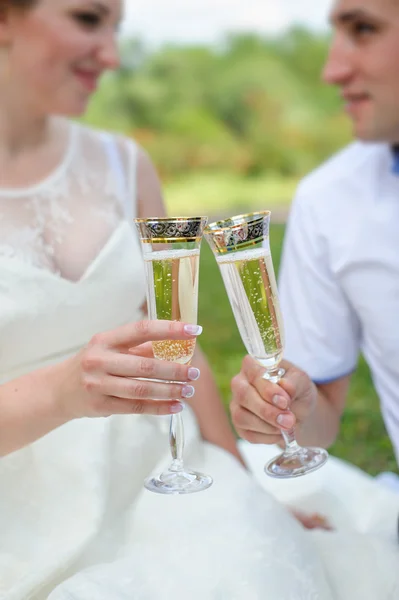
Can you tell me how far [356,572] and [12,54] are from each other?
199cm

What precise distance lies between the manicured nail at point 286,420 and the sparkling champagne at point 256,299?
156 mm

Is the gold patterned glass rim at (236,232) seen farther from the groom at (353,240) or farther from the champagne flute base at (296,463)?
the groom at (353,240)

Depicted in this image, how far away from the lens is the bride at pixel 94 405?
6.70ft

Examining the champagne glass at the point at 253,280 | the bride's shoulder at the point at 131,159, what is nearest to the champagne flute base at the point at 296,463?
the champagne glass at the point at 253,280

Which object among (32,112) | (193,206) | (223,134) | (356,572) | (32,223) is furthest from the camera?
(223,134)

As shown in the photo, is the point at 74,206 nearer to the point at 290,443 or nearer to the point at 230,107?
the point at 290,443

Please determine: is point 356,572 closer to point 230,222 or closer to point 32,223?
point 230,222

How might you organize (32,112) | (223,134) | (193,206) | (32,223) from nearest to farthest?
(32,223)
(32,112)
(193,206)
(223,134)

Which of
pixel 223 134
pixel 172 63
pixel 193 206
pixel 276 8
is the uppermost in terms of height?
pixel 276 8

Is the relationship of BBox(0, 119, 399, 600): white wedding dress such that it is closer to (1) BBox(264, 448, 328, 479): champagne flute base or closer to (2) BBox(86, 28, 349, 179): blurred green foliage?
(1) BBox(264, 448, 328, 479): champagne flute base

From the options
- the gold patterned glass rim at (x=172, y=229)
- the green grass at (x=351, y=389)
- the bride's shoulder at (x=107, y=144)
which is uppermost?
the bride's shoulder at (x=107, y=144)

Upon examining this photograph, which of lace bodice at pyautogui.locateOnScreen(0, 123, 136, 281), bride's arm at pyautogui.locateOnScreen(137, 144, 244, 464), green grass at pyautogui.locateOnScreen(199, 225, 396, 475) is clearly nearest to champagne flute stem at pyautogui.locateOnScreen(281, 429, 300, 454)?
bride's arm at pyautogui.locateOnScreen(137, 144, 244, 464)

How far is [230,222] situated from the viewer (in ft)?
6.12

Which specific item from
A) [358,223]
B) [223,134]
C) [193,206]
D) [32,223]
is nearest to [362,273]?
[358,223]
